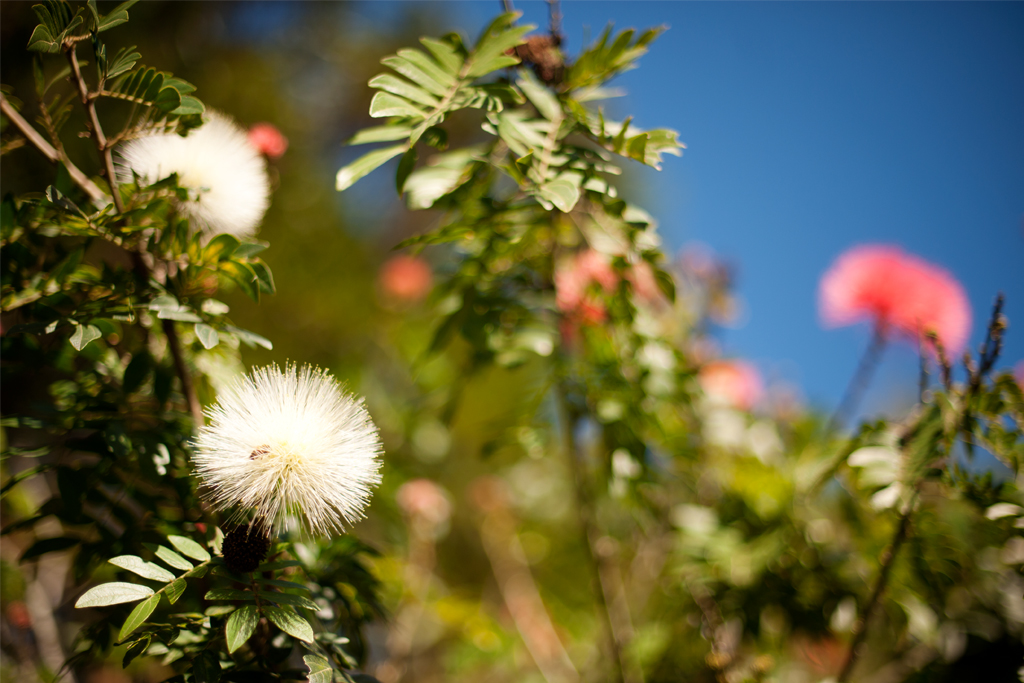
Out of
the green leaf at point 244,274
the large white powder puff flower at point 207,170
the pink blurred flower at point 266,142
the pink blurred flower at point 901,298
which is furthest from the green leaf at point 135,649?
the pink blurred flower at point 901,298

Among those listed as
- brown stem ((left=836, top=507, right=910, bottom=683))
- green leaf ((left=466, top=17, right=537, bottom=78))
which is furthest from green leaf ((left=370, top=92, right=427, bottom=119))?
brown stem ((left=836, top=507, right=910, bottom=683))

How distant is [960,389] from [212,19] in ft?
10.2

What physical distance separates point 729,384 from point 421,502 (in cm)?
94

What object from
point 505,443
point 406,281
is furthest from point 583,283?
point 406,281

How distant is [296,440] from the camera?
1.98 feet

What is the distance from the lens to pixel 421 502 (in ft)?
4.84

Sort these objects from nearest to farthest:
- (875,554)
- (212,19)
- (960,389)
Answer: (960,389), (875,554), (212,19)

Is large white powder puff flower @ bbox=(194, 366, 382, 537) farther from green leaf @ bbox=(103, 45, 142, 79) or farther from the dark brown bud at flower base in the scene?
green leaf @ bbox=(103, 45, 142, 79)

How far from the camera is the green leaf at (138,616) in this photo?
1.65ft

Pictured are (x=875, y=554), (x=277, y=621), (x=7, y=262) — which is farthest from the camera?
(x=875, y=554)

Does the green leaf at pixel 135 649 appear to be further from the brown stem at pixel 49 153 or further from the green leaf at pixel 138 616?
the brown stem at pixel 49 153

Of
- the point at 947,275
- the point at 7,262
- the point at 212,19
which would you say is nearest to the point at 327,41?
the point at 212,19

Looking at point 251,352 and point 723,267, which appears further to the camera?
point 251,352

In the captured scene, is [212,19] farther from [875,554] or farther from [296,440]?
[875,554]
